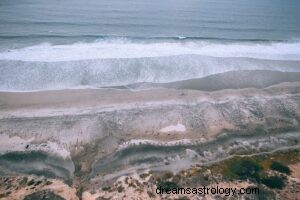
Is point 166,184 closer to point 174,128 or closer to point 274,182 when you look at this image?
point 174,128

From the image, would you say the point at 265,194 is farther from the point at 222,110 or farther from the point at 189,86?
the point at 189,86

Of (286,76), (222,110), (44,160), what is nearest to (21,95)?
(44,160)

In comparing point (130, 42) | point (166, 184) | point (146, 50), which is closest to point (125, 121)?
point (166, 184)

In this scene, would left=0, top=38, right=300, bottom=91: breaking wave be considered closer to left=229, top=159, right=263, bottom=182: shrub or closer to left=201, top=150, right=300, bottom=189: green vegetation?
left=201, top=150, right=300, bottom=189: green vegetation

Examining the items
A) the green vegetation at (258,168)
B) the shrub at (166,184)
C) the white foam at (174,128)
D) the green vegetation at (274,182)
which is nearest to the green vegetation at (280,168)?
the green vegetation at (258,168)

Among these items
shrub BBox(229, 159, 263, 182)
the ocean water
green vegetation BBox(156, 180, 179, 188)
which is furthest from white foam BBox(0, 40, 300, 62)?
green vegetation BBox(156, 180, 179, 188)

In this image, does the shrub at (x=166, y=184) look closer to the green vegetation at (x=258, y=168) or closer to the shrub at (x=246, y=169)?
the green vegetation at (x=258, y=168)
